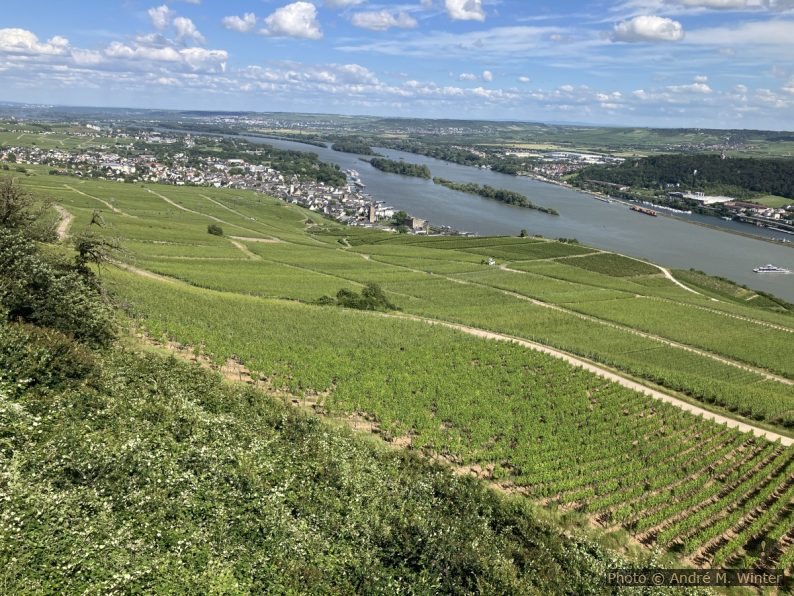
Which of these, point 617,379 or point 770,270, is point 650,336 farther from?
point 770,270

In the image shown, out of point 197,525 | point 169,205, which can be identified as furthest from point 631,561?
point 169,205

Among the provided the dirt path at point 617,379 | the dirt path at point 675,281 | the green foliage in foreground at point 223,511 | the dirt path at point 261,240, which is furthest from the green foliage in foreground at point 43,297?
the dirt path at point 675,281

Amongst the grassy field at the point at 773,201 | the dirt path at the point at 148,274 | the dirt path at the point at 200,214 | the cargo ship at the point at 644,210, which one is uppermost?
the grassy field at the point at 773,201

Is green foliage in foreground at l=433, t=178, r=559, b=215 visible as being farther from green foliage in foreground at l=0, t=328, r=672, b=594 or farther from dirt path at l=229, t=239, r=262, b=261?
green foliage in foreground at l=0, t=328, r=672, b=594

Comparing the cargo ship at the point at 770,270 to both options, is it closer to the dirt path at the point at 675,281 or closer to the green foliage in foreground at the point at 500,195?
the dirt path at the point at 675,281

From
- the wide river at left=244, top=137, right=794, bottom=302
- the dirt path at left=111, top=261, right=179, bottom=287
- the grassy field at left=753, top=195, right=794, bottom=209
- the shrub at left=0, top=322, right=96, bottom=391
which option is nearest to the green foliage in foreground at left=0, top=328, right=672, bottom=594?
the shrub at left=0, top=322, right=96, bottom=391

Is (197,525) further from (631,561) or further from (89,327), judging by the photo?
(631,561)

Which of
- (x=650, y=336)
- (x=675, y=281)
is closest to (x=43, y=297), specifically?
(x=650, y=336)
